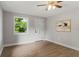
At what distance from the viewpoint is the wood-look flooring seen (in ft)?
4.83

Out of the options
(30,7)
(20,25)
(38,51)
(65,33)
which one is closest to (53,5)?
(30,7)

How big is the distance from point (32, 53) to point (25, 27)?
1.50 ft

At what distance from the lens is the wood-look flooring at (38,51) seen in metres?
1.47

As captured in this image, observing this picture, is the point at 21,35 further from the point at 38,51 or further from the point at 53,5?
the point at 53,5

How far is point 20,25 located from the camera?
1.50 metres

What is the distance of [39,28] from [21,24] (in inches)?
12.6

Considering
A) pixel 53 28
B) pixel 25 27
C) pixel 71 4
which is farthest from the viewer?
pixel 53 28

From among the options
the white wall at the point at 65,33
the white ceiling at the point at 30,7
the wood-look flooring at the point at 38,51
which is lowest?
the wood-look flooring at the point at 38,51

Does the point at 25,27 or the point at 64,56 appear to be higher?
the point at 25,27

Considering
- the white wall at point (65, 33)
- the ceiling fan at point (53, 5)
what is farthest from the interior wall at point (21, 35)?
the ceiling fan at point (53, 5)

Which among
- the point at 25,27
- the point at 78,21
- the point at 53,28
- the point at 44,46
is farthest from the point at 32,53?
the point at 78,21

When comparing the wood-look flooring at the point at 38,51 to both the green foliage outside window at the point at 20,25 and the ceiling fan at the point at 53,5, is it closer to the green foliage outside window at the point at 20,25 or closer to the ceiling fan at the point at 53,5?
the green foliage outside window at the point at 20,25

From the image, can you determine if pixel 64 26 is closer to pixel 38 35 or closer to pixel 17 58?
pixel 38 35

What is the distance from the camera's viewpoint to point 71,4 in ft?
4.65
